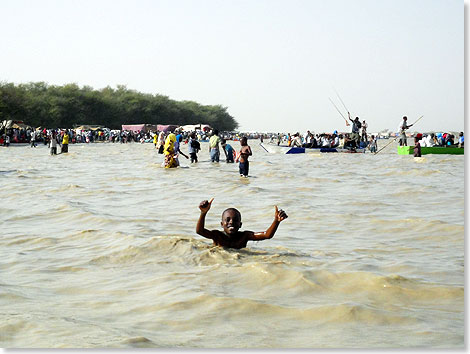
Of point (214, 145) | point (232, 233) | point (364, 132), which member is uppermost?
point (364, 132)

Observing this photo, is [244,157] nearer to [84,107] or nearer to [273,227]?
[273,227]

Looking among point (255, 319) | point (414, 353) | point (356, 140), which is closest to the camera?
point (414, 353)

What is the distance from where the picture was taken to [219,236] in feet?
23.8

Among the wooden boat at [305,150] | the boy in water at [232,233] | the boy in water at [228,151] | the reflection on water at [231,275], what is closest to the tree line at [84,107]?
the wooden boat at [305,150]

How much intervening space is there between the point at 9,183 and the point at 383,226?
11151 millimetres

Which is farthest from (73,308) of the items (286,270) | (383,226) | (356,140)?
(356,140)

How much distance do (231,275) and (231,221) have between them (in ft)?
2.17

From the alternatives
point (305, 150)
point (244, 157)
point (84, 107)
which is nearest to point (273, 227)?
point (244, 157)

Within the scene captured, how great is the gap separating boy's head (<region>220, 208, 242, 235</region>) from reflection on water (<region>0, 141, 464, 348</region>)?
332 millimetres

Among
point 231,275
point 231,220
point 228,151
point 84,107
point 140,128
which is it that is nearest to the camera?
point 231,275

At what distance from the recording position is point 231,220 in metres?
6.83

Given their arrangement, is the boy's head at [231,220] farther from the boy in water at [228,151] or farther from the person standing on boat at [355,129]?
the person standing on boat at [355,129]

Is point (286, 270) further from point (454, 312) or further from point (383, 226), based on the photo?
point (383, 226)

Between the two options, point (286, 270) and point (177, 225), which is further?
point (177, 225)
